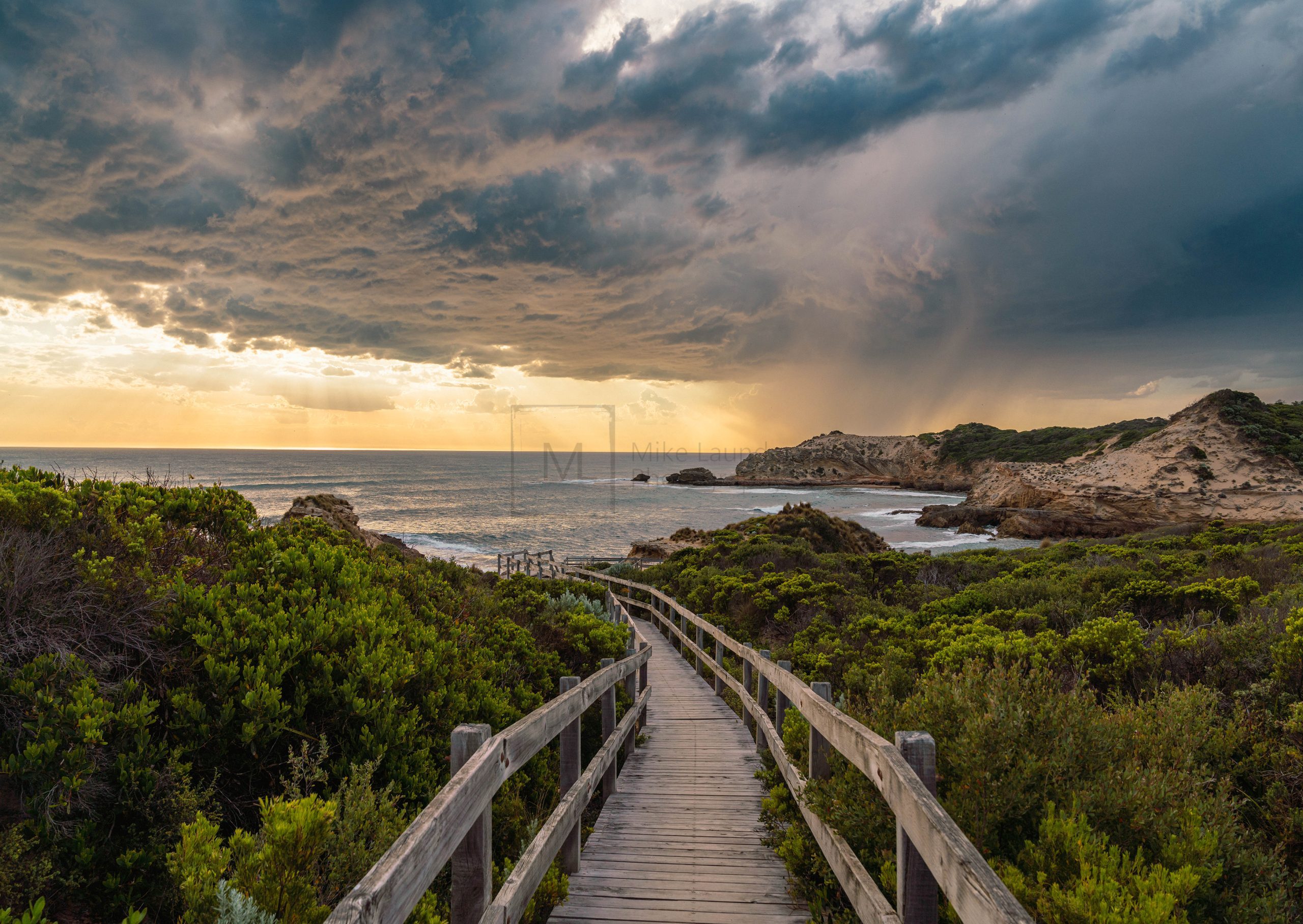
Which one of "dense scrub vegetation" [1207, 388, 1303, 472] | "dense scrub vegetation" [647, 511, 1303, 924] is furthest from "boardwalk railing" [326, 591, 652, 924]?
"dense scrub vegetation" [1207, 388, 1303, 472]

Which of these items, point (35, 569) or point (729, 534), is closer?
point (35, 569)

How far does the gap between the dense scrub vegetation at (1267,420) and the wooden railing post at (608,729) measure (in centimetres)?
4476

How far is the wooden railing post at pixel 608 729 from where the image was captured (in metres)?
5.49

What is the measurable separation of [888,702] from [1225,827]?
1.64m

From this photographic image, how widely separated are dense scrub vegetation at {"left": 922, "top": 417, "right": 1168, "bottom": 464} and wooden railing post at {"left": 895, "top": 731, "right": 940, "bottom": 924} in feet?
225

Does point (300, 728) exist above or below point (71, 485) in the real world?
below

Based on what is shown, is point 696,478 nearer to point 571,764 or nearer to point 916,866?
point 571,764

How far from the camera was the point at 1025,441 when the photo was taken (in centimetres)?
9425

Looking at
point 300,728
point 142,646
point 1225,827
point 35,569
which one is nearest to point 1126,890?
point 1225,827

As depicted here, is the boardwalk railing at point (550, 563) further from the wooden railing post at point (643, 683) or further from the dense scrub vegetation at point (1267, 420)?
the dense scrub vegetation at point (1267, 420)

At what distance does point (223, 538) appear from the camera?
5.41m

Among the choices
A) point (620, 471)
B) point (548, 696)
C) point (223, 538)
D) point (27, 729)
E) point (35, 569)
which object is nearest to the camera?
point (27, 729)

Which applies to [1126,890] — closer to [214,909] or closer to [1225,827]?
[1225,827]

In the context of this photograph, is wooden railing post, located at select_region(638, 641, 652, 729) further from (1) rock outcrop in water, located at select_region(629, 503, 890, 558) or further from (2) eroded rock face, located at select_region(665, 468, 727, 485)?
(2) eroded rock face, located at select_region(665, 468, 727, 485)
